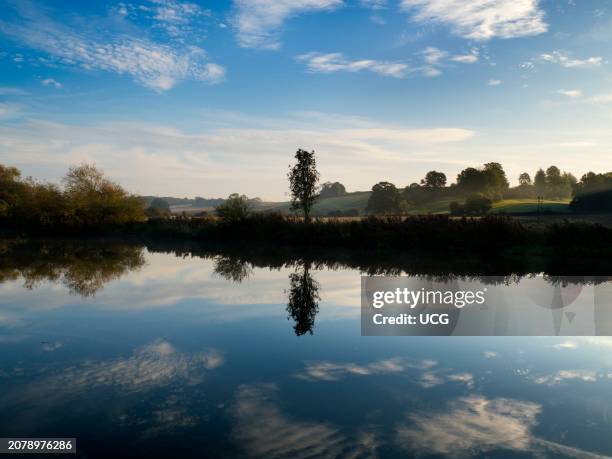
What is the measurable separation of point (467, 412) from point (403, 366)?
2156mm

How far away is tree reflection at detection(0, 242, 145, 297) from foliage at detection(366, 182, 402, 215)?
71.2m

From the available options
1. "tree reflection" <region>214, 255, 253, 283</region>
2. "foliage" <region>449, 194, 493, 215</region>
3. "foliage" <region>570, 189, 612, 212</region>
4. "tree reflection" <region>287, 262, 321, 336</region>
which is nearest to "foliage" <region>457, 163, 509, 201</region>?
"foliage" <region>449, 194, 493, 215</region>

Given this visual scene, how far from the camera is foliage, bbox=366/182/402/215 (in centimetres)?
9700

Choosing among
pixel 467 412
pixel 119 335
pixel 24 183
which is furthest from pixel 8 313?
pixel 24 183

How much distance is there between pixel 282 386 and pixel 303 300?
8234 mm

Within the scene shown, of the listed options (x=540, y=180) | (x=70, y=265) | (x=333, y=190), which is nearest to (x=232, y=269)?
(x=70, y=265)

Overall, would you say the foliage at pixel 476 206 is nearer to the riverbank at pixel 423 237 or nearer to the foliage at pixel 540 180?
the riverbank at pixel 423 237

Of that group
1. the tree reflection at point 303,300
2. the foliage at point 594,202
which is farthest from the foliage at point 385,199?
the tree reflection at point 303,300

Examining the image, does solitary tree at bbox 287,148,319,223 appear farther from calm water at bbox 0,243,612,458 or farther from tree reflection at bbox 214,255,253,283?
calm water at bbox 0,243,612,458

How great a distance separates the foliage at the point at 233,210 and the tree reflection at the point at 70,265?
10.8m

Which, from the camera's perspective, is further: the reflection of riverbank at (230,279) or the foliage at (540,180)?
the foliage at (540,180)

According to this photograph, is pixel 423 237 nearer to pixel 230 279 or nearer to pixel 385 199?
Result: pixel 230 279

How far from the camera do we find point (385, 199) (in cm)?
9725

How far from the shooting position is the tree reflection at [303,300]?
12195mm
